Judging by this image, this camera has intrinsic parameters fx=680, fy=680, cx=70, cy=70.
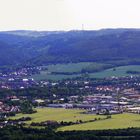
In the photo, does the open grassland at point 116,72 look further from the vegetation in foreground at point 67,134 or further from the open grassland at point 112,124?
the vegetation in foreground at point 67,134

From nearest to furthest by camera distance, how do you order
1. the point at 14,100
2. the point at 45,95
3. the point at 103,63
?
the point at 14,100 < the point at 45,95 < the point at 103,63

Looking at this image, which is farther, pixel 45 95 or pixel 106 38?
pixel 106 38

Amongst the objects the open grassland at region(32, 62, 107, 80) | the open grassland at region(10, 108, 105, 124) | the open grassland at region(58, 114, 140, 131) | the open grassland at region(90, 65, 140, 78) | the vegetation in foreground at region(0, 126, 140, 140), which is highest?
the vegetation in foreground at region(0, 126, 140, 140)

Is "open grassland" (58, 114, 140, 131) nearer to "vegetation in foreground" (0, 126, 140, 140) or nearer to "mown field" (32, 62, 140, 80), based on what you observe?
"vegetation in foreground" (0, 126, 140, 140)

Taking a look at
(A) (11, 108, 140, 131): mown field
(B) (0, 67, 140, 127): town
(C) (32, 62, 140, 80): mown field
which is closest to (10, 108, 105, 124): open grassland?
(A) (11, 108, 140, 131): mown field

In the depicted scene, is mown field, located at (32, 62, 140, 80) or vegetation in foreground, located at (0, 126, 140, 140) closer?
→ vegetation in foreground, located at (0, 126, 140, 140)

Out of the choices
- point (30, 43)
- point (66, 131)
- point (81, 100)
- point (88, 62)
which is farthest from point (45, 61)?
point (66, 131)

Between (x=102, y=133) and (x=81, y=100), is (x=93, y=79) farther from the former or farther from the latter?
(x=102, y=133)

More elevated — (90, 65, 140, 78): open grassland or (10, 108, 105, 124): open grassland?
(10, 108, 105, 124): open grassland

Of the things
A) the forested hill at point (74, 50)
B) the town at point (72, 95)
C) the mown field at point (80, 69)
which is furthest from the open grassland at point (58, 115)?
the forested hill at point (74, 50)
